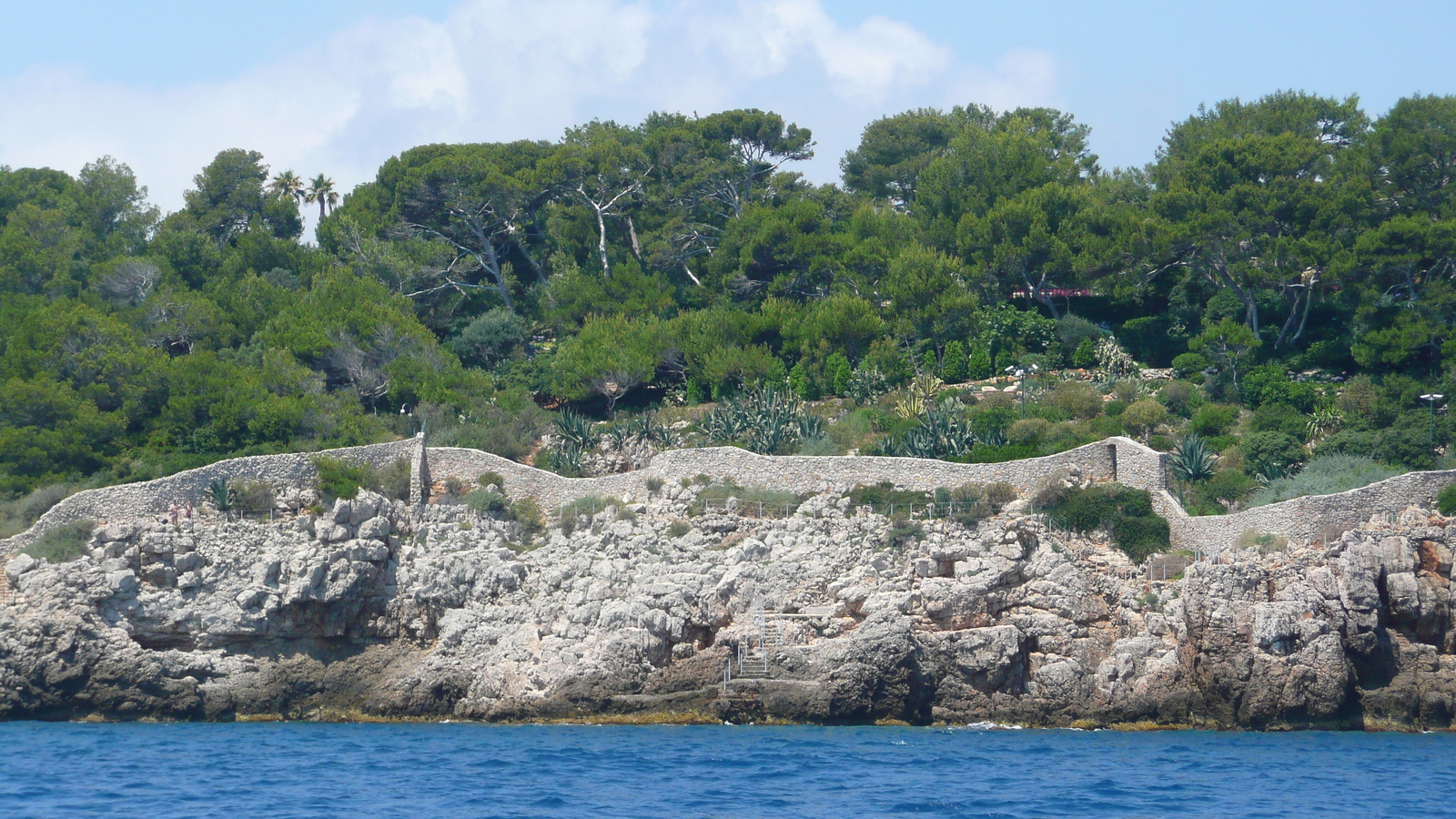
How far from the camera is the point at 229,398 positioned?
143ft

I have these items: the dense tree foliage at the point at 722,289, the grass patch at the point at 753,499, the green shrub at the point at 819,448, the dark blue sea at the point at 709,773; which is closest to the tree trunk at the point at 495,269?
the dense tree foliage at the point at 722,289

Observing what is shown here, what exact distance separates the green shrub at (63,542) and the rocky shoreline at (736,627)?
45cm

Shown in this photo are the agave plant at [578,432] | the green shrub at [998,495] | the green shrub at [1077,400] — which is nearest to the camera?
the green shrub at [998,495]

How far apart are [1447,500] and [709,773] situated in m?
17.3

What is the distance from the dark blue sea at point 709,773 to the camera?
24.2 m

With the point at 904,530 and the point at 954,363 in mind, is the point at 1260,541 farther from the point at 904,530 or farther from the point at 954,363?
the point at 954,363

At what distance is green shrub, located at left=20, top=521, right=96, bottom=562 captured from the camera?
116ft

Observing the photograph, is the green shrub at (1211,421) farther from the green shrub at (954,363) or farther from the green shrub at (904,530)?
the green shrub at (904,530)

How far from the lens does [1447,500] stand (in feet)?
112

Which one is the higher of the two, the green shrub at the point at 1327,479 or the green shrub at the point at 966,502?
the green shrub at the point at 1327,479

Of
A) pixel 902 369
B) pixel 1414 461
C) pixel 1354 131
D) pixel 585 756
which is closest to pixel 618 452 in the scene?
pixel 902 369

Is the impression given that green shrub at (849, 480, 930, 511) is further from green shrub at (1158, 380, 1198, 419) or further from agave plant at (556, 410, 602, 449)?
green shrub at (1158, 380, 1198, 419)

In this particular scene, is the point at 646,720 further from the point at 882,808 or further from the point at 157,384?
the point at 157,384

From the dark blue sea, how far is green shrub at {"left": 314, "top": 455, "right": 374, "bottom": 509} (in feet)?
25.3
